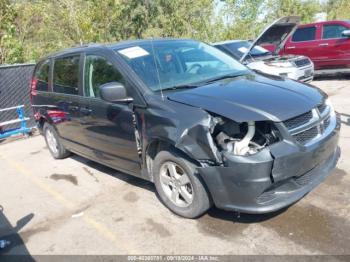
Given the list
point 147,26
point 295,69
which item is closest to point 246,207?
point 295,69

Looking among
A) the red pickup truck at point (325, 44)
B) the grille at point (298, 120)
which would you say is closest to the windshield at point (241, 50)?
the red pickup truck at point (325, 44)

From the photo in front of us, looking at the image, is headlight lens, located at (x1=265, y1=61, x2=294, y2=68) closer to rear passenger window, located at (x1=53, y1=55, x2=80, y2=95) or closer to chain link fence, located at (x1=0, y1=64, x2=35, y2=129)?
rear passenger window, located at (x1=53, y1=55, x2=80, y2=95)

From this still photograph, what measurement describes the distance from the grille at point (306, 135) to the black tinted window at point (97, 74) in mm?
1984

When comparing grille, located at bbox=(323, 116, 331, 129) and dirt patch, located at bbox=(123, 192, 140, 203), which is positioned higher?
grille, located at bbox=(323, 116, 331, 129)

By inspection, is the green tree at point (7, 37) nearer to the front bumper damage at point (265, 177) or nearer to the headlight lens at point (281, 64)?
the headlight lens at point (281, 64)

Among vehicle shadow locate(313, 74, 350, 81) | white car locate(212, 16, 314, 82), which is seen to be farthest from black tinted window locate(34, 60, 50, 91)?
vehicle shadow locate(313, 74, 350, 81)

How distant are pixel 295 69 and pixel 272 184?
6411 mm

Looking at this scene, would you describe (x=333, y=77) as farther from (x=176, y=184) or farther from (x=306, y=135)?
(x=176, y=184)

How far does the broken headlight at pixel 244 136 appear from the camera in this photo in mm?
2980

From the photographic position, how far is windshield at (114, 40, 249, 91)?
12.6ft

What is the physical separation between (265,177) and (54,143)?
14.1ft

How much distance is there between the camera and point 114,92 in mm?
3658

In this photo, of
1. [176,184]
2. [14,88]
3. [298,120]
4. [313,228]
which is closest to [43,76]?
[14,88]

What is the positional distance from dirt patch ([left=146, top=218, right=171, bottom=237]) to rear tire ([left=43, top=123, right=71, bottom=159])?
109 inches
